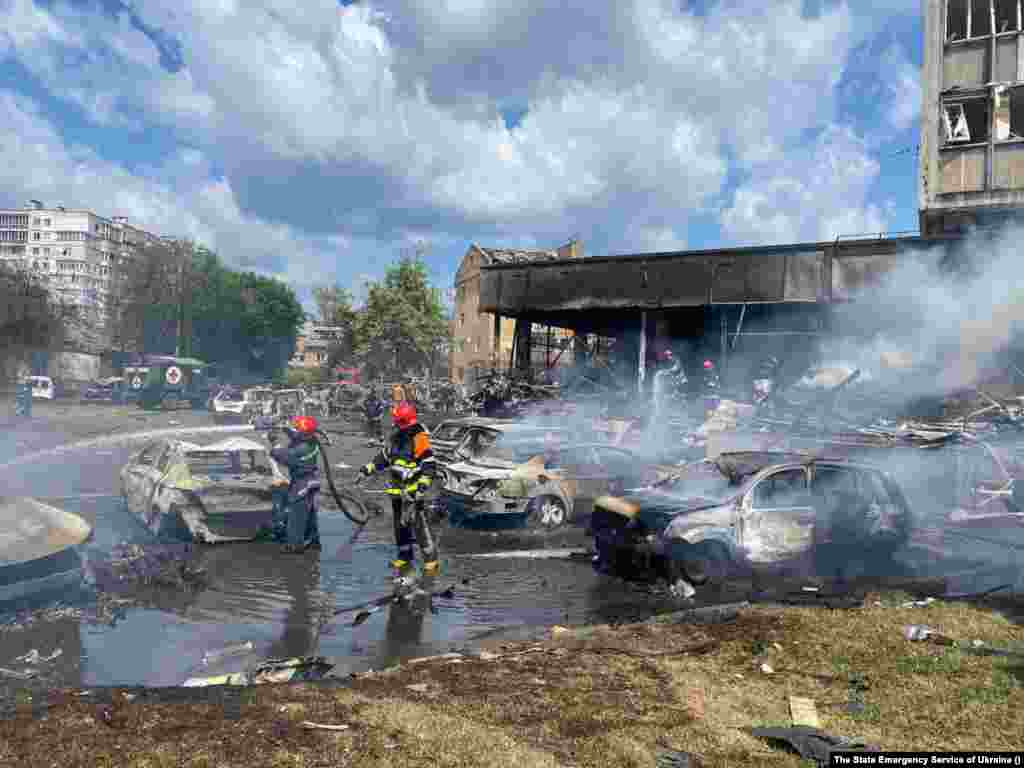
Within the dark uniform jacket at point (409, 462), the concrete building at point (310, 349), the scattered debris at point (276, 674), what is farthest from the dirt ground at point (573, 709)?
the concrete building at point (310, 349)

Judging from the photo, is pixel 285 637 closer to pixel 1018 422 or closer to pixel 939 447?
pixel 939 447

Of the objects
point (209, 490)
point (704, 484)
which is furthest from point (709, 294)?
point (209, 490)

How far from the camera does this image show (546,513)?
443 inches

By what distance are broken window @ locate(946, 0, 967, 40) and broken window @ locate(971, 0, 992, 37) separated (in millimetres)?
249

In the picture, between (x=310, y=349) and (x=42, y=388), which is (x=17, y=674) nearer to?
(x=42, y=388)

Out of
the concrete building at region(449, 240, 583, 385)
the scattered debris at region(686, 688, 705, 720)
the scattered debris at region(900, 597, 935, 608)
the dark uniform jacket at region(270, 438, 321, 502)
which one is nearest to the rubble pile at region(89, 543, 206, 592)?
the dark uniform jacket at region(270, 438, 321, 502)

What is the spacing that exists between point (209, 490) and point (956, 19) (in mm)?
29377

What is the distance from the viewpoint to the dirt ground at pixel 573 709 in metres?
3.90

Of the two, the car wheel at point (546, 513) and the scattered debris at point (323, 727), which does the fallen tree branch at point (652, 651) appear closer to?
the scattered debris at point (323, 727)

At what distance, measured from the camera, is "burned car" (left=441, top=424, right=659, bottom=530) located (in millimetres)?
10891

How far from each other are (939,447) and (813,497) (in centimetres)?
431

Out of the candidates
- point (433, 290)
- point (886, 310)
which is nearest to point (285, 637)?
point (886, 310)

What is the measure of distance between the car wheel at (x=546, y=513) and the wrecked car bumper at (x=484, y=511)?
0.38 feet

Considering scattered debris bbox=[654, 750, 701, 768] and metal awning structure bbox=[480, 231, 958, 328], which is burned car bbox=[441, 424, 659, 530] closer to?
scattered debris bbox=[654, 750, 701, 768]
